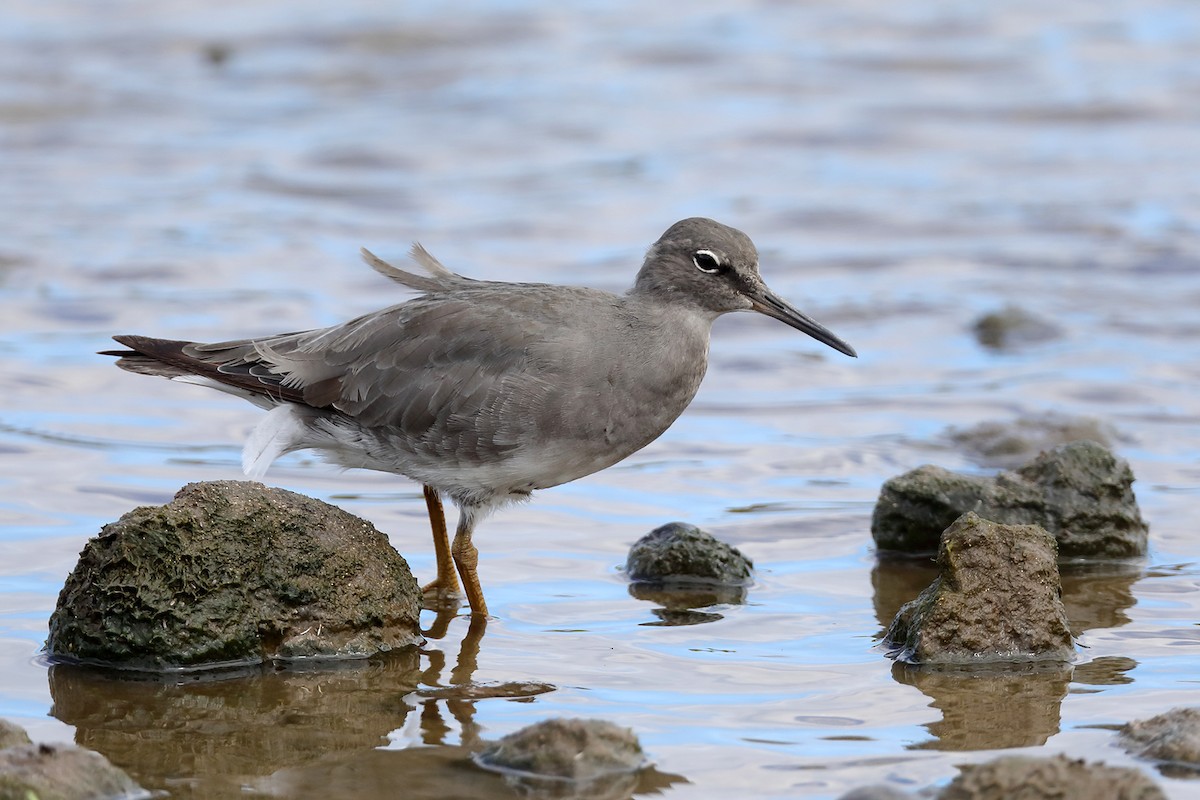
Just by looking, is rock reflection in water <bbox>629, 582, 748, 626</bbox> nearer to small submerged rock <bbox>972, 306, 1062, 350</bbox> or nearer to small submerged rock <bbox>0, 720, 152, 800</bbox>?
small submerged rock <bbox>0, 720, 152, 800</bbox>

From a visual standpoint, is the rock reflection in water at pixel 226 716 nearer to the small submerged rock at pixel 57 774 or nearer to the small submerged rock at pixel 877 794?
the small submerged rock at pixel 57 774

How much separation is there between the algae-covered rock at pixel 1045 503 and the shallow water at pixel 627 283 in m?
0.19

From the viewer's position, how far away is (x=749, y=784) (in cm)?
583

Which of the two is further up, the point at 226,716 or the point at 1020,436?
the point at 1020,436

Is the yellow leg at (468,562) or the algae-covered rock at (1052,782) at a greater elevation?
the yellow leg at (468,562)

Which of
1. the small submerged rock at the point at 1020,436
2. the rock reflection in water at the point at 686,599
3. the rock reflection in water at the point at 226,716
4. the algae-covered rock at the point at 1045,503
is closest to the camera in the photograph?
the rock reflection in water at the point at 226,716

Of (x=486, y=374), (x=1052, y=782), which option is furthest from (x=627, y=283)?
(x=1052, y=782)

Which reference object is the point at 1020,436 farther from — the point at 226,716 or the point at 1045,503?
the point at 226,716

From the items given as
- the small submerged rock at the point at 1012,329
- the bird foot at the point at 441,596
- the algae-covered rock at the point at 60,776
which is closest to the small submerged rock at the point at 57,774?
the algae-covered rock at the point at 60,776

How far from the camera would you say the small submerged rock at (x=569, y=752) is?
18.7ft

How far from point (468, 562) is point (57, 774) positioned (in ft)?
9.49

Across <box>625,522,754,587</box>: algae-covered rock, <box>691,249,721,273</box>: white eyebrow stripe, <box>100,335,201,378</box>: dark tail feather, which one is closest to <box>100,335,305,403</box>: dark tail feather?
<box>100,335,201,378</box>: dark tail feather

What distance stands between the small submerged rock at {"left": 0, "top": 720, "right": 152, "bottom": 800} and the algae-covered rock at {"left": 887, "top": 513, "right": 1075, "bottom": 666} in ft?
10.8

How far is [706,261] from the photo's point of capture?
8.27m
